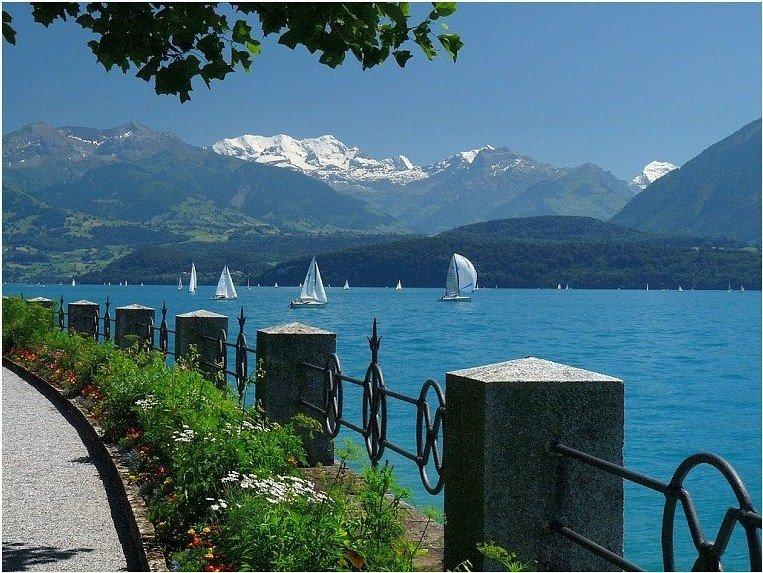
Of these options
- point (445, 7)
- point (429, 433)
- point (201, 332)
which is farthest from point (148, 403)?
point (445, 7)

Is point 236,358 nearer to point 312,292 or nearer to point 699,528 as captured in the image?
point 699,528

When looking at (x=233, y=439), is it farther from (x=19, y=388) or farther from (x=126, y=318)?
(x=126, y=318)

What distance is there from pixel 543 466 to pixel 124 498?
4473 mm

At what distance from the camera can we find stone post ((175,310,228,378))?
1376 cm

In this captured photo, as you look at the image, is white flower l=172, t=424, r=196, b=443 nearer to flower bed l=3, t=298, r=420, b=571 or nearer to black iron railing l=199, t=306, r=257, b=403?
flower bed l=3, t=298, r=420, b=571

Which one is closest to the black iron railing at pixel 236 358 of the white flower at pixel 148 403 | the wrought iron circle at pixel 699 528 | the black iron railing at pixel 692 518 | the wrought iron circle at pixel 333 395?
the white flower at pixel 148 403

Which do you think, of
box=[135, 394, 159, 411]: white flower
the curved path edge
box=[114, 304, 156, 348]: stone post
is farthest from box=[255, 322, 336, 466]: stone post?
box=[114, 304, 156, 348]: stone post

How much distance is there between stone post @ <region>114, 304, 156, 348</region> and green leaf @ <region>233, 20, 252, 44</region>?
36.5ft

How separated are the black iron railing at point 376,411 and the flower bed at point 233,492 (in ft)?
1.31

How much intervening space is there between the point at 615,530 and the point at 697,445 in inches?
1574

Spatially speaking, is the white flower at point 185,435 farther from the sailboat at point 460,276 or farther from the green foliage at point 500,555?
the sailboat at point 460,276

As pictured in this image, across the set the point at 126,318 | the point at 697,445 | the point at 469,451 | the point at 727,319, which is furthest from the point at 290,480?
the point at 727,319

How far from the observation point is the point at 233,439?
6.77 metres

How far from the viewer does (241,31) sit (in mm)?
7359
